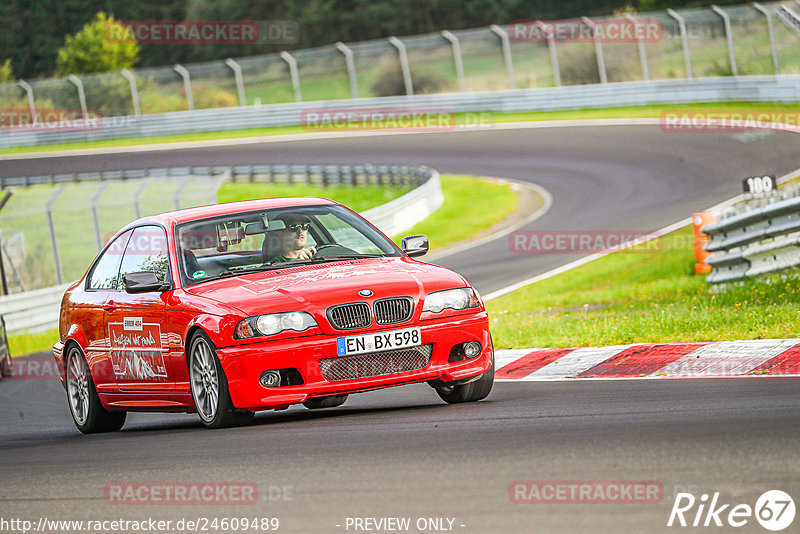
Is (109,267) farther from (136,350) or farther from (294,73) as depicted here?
(294,73)

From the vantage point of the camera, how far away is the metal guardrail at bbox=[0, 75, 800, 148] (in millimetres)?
38031

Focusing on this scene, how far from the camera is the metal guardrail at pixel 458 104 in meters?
38.0

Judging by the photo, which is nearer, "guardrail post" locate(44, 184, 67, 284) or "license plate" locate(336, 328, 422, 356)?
"license plate" locate(336, 328, 422, 356)

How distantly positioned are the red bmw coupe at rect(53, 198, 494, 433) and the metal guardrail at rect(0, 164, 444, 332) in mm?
10640

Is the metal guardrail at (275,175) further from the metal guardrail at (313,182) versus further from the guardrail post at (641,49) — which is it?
the guardrail post at (641,49)

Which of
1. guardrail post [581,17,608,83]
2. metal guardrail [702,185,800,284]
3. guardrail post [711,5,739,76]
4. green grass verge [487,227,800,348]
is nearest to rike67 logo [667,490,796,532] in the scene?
green grass verge [487,227,800,348]

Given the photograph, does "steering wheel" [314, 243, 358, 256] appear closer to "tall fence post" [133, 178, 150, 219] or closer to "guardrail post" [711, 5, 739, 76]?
"tall fence post" [133, 178, 150, 219]

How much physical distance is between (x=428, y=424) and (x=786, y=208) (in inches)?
248

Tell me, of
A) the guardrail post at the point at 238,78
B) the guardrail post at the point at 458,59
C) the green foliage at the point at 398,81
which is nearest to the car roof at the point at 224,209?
the guardrail post at the point at 458,59

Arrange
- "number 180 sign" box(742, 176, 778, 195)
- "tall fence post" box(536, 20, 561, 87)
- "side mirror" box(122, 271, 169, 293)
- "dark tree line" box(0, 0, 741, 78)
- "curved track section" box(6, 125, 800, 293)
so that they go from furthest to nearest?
1. "dark tree line" box(0, 0, 741, 78)
2. "tall fence post" box(536, 20, 561, 87)
3. "curved track section" box(6, 125, 800, 293)
4. "number 180 sign" box(742, 176, 778, 195)
5. "side mirror" box(122, 271, 169, 293)

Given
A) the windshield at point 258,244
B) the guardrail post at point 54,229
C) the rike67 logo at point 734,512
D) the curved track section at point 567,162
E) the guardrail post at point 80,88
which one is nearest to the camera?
the rike67 logo at point 734,512

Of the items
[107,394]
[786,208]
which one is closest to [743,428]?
[107,394]

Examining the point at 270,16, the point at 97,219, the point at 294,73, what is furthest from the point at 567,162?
the point at 270,16

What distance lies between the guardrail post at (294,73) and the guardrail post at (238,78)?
222 cm
